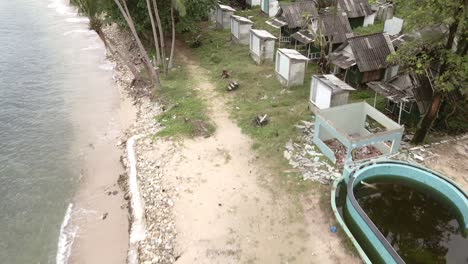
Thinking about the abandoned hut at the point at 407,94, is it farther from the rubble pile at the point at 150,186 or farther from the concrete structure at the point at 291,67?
the rubble pile at the point at 150,186

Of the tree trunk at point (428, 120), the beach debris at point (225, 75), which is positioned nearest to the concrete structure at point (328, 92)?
the tree trunk at point (428, 120)

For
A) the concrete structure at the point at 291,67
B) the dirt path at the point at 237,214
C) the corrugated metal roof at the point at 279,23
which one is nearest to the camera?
the dirt path at the point at 237,214

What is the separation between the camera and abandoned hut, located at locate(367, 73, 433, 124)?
1697cm

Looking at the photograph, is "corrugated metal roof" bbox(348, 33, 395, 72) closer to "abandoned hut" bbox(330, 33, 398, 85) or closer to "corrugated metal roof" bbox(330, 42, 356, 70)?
"abandoned hut" bbox(330, 33, 398, 85)

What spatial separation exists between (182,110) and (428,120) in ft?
42.6

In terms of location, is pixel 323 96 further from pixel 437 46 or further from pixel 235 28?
pixel 235 28

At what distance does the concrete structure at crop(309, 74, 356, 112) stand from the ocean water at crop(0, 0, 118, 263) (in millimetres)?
13226

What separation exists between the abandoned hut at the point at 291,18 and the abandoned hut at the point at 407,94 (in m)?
11.6

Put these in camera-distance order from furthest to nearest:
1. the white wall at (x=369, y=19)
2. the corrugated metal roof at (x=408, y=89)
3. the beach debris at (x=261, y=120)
Answer: the white wall at (x=369, y=19) → the beach debris at (x=261, y=120) → the corrugated metal roof at (x=408, y=89)

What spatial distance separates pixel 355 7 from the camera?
104ft

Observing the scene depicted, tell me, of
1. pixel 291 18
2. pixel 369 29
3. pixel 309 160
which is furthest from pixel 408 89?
pixel 369 29

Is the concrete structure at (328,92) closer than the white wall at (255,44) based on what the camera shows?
Yes

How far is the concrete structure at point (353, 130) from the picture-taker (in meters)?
15.1

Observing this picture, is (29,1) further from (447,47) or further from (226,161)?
(447,47)
